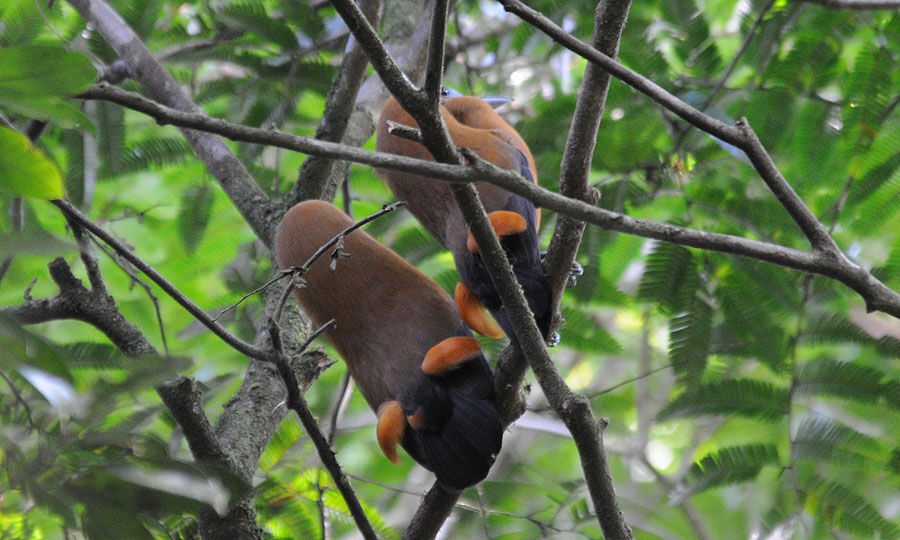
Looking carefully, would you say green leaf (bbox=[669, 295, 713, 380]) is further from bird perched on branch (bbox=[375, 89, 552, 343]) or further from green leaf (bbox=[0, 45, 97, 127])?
green leaf (bbox=[0, 45, 97, 127])

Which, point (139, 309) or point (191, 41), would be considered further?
point (139, 309)

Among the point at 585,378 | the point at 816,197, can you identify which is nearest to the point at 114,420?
the point at 816,197

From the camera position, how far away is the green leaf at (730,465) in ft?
10.2

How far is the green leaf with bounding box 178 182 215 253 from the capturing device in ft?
14.0

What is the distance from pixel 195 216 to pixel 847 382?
3016 mm

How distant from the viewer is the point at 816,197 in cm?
435

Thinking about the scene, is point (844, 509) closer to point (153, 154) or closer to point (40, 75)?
point (40, 75)

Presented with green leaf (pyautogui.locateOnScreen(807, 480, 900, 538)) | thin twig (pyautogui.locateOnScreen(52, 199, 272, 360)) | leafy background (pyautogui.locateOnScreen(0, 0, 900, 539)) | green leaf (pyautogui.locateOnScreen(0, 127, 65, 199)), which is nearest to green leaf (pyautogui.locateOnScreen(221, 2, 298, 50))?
leafy background (pyautogui.locateOnScreen(0, 0, 900, 539))

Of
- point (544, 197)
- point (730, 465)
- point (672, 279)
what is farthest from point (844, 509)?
point (544, 197)

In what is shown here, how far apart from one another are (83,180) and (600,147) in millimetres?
2147

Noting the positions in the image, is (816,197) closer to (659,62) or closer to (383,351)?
(659,62)

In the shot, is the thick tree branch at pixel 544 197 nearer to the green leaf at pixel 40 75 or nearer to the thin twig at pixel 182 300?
the green leaf at pixel 40 75

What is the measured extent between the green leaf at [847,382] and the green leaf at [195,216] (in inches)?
111

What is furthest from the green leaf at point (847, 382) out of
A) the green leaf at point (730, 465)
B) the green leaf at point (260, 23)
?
the green leaf at point (260, 23)
